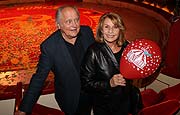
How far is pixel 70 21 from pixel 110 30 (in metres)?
0.22

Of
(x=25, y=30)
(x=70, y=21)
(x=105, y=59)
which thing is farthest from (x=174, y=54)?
(x=25, y=30)

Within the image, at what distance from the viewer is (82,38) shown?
1604mm

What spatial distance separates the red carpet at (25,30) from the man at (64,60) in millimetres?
1924

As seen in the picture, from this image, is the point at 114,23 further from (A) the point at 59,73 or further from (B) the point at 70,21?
(A) the point at 59,73

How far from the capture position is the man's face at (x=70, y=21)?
1.43 meters

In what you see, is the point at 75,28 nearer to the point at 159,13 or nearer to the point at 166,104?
the point at 166,104

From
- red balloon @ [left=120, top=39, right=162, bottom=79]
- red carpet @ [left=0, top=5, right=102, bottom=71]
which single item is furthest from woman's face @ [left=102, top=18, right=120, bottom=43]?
red carpet @ [left=0, top=5, right=102, bottom=71]

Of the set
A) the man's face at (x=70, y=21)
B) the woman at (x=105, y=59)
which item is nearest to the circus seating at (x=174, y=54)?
the woman at (x=105, y=59)

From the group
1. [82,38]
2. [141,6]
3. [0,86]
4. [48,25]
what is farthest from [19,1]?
[82,38]

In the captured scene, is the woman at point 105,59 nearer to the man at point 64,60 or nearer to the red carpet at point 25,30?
the man at point 64,60

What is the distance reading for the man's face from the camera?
143cm

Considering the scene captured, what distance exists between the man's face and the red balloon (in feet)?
0.99

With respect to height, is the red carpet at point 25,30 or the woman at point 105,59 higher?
the woman at point 105,59

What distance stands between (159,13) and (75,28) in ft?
14.9
